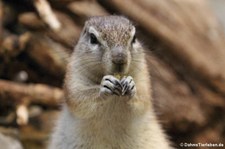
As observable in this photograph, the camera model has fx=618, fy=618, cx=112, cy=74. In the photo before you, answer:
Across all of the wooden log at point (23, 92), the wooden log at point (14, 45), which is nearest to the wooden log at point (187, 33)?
the wooden log at point (14, 45)

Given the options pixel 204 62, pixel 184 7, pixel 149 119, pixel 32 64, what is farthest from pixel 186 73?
pixel 149 119

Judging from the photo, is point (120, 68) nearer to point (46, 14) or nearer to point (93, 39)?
point (93, 39)

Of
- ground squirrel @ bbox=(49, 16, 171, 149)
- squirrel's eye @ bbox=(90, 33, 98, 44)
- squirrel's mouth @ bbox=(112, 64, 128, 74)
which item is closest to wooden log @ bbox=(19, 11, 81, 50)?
ground squirrel @ bbox=(49, 16, 171, 149)

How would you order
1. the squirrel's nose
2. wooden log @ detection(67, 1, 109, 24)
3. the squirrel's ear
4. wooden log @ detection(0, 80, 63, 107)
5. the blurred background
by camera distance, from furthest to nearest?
wooden log @ detection(67, 1, 109, 24) → the blurred background → wooden log @ detection(0, 80, 63, 107) → the squirrel's ear → the squirrel's nose

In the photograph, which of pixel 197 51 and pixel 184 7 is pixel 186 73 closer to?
pixel 197 51

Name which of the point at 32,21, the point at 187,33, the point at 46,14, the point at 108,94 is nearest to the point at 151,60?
the point at 187,33

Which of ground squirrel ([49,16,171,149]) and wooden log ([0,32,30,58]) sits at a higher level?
wooden log ([0,32,30,58])

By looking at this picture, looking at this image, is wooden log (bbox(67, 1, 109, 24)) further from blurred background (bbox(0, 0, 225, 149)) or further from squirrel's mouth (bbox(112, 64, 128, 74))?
squirrel's mouth (bbox(112, 64, 128, 74))
